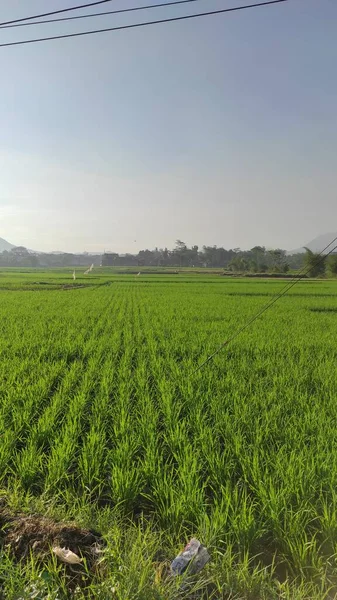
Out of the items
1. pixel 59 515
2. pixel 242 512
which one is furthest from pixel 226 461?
pixel 59 515

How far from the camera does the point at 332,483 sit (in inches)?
79.5

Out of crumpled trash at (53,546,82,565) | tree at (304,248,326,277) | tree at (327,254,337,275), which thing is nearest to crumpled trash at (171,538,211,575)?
crumpled trash at (53,546,82,565)

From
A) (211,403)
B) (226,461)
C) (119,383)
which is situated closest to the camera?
(226,461)

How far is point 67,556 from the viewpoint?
1568 millimetres

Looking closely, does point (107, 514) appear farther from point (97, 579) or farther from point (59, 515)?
point (97, 579)

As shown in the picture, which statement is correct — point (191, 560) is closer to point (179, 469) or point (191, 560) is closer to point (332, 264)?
point (179, 469)

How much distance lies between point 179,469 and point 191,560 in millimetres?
726

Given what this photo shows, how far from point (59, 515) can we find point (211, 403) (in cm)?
180

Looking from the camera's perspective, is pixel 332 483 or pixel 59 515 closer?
pixel 59 515

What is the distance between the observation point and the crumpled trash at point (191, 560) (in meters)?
1.46

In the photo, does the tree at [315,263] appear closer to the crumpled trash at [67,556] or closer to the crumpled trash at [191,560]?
the crumpled trash at [191,560]

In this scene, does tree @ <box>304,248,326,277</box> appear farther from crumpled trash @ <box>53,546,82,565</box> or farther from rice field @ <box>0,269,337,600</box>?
crumpled trash @ <box>53,546,82,565</box>

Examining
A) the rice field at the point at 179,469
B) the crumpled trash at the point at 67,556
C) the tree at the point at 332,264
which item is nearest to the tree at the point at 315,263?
the tree at the point at 332,264

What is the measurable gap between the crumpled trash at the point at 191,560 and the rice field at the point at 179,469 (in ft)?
0.16
